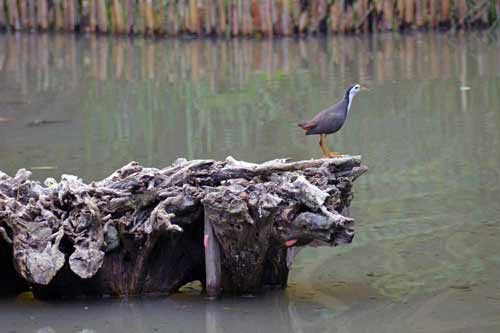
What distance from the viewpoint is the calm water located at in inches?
251

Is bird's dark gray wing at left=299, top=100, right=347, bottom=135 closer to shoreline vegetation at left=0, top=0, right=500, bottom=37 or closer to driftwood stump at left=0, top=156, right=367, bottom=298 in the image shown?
driftwood stump at left=0, top=156, right=367, bottom=298

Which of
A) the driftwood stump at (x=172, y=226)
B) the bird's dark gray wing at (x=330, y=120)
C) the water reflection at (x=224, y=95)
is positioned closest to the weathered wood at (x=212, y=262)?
the driftwood stump at (x=172, y=226)

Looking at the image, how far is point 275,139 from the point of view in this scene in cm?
1128

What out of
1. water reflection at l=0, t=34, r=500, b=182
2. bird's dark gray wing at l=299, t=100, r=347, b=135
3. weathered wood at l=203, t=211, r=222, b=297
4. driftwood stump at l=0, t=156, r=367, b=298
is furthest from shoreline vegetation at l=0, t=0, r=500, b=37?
weathered wood at l=203, t=211, r=222, b=297

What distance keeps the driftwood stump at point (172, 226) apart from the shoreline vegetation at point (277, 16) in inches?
493

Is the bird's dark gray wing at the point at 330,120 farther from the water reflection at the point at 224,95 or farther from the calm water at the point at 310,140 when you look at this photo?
the water reflection at the point at 224,95

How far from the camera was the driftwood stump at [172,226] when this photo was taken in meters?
6.19

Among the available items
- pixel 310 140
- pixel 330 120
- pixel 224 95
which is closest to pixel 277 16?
pixel 224 95

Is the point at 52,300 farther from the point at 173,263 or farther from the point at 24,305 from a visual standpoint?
the point at 173,263

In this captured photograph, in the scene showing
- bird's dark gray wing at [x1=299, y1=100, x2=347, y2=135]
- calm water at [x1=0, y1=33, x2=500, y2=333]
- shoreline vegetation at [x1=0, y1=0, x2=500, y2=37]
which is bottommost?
calm water at [x1=0, y1=33, x2=500, y2=333]

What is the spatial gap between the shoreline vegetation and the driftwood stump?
1253 centimetres

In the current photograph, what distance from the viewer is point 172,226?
6203mm

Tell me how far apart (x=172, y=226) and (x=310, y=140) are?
5.08m

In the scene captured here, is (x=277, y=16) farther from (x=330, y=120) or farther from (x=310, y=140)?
(x=330, y=120)
